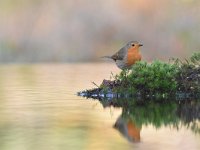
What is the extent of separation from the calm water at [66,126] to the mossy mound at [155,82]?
0.49 metres

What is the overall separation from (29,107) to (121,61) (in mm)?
2078

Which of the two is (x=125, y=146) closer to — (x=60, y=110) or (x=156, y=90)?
(x=60, y=110)

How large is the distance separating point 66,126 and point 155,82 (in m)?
2.69

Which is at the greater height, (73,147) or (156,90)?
(156,90)

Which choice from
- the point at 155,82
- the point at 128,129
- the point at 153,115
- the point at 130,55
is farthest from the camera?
the point at 130,55

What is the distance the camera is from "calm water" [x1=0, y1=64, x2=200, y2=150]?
16.8 feet

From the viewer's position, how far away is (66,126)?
6.12 metres

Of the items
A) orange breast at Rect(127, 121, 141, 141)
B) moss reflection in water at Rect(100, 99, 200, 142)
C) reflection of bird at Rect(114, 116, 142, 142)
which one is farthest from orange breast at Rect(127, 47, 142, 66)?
orange breast at Rect(127, 121, 141, 141)

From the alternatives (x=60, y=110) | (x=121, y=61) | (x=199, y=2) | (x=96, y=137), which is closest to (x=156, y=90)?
(x=121, y=61)

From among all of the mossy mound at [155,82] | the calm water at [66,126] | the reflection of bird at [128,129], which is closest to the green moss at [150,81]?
the mossy mound at [155,82]

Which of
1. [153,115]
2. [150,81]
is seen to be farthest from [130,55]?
[153,115]

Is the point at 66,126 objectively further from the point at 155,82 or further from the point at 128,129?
the point at 155,82

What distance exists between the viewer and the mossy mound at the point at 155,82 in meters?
8.64

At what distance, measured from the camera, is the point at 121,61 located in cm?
940
